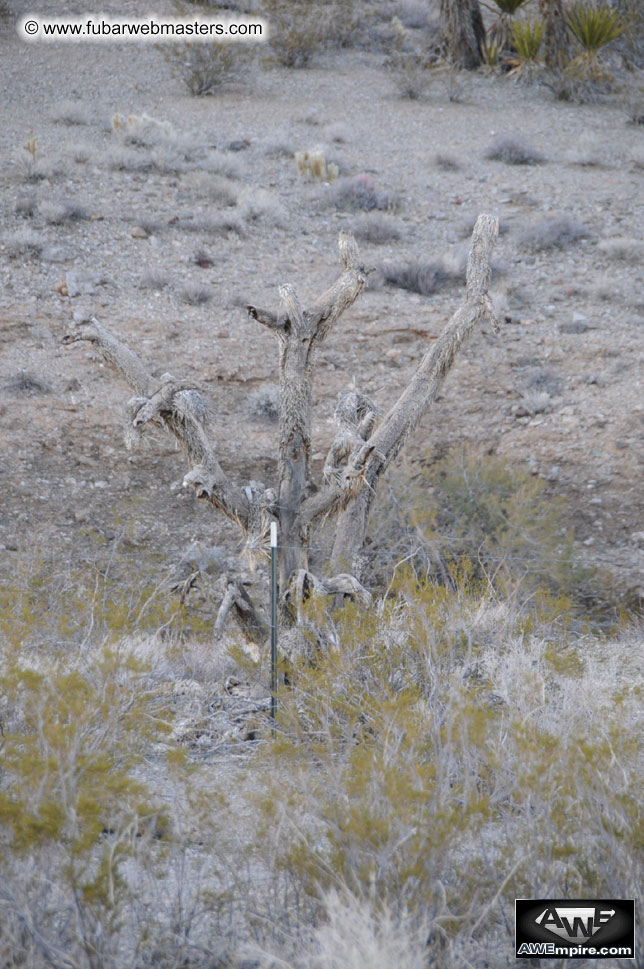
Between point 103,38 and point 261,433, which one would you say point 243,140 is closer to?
point 103,38

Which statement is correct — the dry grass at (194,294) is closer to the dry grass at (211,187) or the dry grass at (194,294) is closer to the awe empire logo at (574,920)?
the dry grass at (211,187)

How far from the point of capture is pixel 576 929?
3750 mm

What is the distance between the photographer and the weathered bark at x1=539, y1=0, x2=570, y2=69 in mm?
22703

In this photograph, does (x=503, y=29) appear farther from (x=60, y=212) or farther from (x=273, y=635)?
(x=273, y=635)

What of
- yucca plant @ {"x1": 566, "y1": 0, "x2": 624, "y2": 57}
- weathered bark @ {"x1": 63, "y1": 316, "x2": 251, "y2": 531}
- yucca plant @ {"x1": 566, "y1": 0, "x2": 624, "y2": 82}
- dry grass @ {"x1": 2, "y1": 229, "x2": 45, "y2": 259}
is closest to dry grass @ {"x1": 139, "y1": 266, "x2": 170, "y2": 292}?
dry grass @ {"x1": 2, "y1": 229, "x2": 45, "y2": 259}

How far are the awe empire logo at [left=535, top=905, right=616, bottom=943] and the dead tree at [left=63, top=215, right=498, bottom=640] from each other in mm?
2946

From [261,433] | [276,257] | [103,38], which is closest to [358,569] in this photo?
[261,433]

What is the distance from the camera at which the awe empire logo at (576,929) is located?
3697 mm

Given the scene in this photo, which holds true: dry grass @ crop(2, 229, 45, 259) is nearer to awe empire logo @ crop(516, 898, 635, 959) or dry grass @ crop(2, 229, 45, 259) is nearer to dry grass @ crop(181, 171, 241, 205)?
dry grass @ crop(181, 171, 241, 205)

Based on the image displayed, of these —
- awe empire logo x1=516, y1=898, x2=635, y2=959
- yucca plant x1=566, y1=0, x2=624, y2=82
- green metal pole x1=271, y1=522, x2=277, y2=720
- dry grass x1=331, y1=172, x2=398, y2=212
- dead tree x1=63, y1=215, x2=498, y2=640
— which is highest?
yucca plant x1=566, y1=0, x2=624, y2=82

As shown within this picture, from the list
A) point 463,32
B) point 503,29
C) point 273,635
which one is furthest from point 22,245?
point 503,29

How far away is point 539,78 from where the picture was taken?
23328 millimetres

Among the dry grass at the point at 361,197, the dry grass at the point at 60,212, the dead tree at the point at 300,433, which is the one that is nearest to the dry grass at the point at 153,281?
the dry grass at the point at 60,212

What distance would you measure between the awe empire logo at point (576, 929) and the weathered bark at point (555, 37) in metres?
22.4
